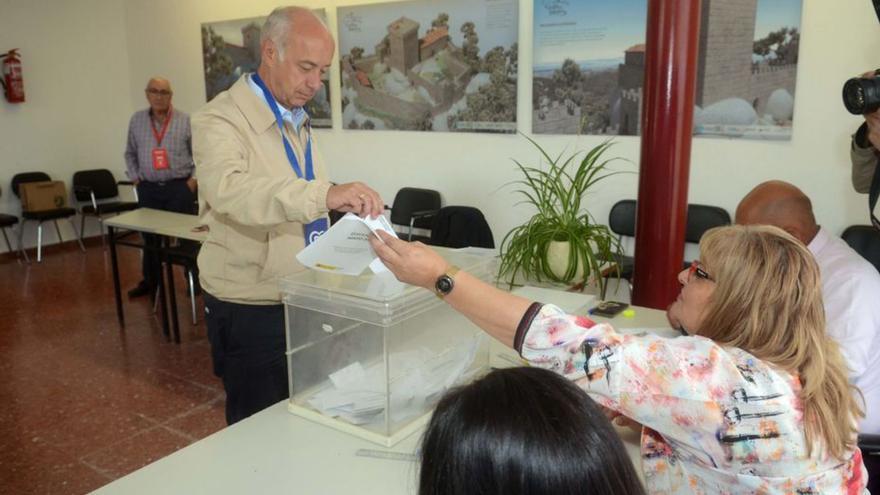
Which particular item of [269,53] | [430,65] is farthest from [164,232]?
[269,53]

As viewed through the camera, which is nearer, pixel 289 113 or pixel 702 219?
pixel 289 113

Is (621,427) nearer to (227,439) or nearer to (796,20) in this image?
(227,439)

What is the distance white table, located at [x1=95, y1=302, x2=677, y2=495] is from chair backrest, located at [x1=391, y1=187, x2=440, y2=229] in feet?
11.3

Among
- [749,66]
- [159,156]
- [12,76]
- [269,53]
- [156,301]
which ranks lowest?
[156,301]

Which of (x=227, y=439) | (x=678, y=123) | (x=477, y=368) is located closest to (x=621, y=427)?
(x=477, y=368)

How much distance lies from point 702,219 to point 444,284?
9.93 feet

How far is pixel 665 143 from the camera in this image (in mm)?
2494

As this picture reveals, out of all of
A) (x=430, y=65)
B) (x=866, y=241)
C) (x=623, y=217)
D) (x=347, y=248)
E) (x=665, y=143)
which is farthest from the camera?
(x=430, y=65)

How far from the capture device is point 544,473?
2.01 ft

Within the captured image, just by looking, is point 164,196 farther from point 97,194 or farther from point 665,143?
point 665,143

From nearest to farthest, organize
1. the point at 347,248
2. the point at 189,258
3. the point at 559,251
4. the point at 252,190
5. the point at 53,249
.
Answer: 1. the point at 347,248
2. the point at 252,190
3. the point at 559,251
4. the point at 189,258
5. the point at 53,249

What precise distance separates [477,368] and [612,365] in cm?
77

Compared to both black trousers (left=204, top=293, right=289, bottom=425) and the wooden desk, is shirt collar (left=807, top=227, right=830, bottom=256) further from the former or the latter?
the wooden desk

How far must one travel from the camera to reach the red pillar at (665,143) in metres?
2.40
